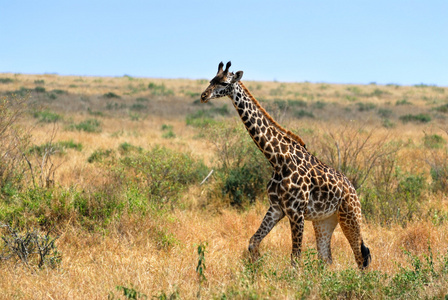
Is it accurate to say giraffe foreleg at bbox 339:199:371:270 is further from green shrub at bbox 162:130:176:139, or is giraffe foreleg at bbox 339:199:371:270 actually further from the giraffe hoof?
green shrub at bbox 162:130:176:139

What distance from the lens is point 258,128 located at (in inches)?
223

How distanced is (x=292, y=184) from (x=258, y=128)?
808 mm

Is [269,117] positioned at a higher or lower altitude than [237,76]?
lower

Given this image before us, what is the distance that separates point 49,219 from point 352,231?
4.59 meters

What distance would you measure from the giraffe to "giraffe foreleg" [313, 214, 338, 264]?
0.09ft

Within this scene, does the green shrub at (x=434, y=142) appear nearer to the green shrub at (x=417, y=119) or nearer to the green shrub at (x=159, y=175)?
the green shrub at (x=417, y=119)

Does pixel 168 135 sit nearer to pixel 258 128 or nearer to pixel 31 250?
pixel 31 250

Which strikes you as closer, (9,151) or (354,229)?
(354,229)

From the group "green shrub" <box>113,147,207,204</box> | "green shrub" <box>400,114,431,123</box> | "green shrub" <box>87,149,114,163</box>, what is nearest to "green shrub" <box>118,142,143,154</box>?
"green shrub" <box>87,149,114,163</box>

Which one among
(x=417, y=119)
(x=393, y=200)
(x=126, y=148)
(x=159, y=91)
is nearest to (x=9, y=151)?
(x=126, y=148)

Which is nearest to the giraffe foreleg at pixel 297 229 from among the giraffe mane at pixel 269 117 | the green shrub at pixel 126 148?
the giraffe mane at pixel 269 117

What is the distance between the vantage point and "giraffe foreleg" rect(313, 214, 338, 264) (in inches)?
238

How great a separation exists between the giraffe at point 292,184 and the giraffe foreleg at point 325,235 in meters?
0.03

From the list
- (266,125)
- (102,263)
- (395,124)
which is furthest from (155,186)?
(395,124)
